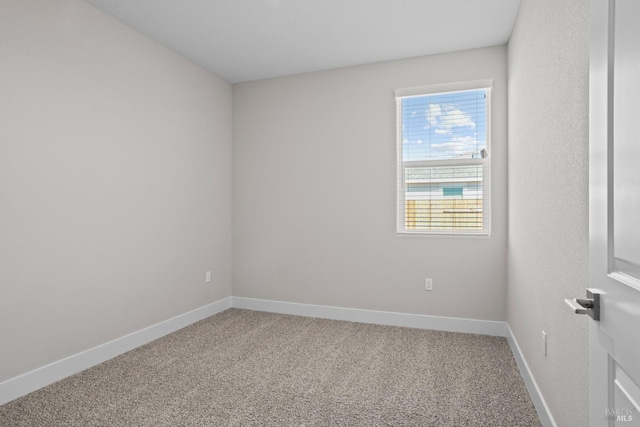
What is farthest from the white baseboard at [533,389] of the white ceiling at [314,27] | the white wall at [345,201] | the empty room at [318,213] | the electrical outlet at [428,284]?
the white ceiling at [314,27]

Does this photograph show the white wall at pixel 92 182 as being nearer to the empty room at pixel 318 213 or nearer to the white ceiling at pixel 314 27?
the empty room at pixel 318 213

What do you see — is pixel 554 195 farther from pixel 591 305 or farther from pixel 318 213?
pixel 318 213

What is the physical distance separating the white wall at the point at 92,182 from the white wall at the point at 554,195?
2951 millimetres

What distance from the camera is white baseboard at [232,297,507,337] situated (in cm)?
339

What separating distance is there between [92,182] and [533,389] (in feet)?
10.7

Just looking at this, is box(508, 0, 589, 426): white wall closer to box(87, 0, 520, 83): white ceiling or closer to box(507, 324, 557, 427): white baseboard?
box(507, 324, 557, 427): white baseboard

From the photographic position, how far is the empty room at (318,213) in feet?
4.84

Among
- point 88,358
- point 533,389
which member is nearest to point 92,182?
point 88,358

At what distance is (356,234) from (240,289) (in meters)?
1.56

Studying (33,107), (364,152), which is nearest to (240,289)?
(364,152)

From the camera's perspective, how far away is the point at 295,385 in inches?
95.1

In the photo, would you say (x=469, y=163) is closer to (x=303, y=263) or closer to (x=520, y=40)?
(x=520, y=40)

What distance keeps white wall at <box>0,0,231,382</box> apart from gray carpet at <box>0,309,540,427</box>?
403 mm

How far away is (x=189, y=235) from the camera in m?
3.72
